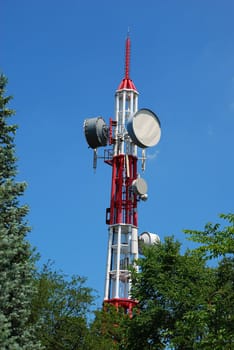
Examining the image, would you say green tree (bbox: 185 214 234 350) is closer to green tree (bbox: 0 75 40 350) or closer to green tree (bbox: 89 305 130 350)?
green tree (bbox: 0 75 40 350)

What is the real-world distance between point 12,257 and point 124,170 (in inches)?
1581

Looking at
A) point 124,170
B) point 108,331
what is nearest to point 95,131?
point 124,170

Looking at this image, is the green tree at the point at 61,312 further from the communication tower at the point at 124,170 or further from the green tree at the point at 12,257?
Result: the communication tower at the point at 124,170

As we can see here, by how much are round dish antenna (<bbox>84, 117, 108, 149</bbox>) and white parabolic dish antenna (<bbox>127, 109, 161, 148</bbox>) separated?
3375 mm

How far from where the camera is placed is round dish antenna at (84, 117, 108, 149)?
55656mm

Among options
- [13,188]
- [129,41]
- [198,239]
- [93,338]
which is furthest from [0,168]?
[129,41]

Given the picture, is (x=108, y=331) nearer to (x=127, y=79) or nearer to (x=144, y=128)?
(x=144, y=128)

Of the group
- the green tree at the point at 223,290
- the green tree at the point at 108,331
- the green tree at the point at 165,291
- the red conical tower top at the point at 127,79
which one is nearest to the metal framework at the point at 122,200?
the red conical tower top at the point at 127,79

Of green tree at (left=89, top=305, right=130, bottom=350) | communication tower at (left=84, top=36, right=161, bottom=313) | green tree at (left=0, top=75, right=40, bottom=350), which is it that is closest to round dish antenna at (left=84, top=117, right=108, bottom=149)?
communication tower at (left=84, top=36, right=161, bottom=313)

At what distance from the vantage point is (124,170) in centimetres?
5650

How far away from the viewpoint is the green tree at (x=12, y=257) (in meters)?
15.8

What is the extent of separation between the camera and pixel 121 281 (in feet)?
175

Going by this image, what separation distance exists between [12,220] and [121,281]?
121 ft

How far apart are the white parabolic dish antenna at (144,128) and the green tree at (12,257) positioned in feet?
113
